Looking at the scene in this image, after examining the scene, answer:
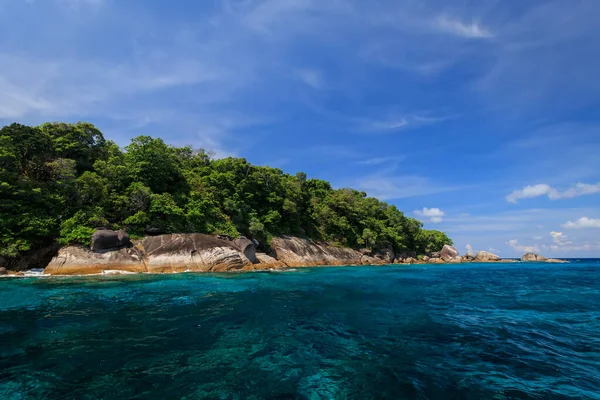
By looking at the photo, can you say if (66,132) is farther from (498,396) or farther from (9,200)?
(498,396)

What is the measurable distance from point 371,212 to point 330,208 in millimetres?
13724

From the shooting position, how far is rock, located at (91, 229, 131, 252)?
85.0 ft

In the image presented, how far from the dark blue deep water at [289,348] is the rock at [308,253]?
97.2ft

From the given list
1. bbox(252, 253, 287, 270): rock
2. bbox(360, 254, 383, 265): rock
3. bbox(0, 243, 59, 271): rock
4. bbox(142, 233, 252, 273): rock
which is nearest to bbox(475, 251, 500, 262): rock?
bbox(360, 254, 383, 265): rock

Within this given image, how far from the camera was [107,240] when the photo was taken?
26.4 metres

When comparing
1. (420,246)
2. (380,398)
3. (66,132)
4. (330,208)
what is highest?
(66,132)

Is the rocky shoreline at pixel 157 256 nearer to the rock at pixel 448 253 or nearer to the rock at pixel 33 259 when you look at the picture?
the rock at pixel 33 259

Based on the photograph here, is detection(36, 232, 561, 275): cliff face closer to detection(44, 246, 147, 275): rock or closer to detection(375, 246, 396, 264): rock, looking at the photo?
detection(44, 246, 147, 275): rock

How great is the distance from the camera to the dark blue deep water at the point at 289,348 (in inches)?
220

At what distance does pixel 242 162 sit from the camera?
4809 cm

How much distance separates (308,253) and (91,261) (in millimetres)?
29842

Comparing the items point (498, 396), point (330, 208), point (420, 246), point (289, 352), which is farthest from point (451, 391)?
point (420, 246)

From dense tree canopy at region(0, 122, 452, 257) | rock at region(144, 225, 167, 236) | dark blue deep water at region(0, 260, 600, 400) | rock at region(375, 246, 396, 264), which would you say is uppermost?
dense tree canopy at region(0, 122, 452, 257)

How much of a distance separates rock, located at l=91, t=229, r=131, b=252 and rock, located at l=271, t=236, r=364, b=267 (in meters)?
21.1
